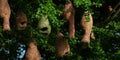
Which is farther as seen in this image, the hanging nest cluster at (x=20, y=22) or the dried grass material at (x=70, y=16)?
the dried grass material at (x=70, y=16)

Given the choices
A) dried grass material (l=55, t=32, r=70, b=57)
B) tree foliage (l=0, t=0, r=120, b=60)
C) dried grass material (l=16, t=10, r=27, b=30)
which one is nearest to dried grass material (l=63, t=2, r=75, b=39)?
dried grass material (l=55, t=32, r=70, b=57)

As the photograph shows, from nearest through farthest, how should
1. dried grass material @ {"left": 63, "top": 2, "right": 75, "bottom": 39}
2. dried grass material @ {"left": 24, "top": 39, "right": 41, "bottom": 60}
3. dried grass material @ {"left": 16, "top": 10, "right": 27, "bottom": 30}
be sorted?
1. dried grass material @ {"left": 24, "top": 39, "right": 41, "bottom": 60}
2. dried grass material @ {"left": 16, "top": 10, "right": 27, "bottom": 30}
3. dried grass material @ {"left": 63, "top": 2, "right": 75, "bottom": 39}

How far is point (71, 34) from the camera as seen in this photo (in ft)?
15.1

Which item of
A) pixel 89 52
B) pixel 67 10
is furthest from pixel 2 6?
pixel 89 52

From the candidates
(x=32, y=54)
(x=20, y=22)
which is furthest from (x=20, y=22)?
(x=32, y=54)

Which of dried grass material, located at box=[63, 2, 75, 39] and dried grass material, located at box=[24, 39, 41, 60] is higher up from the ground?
dried grass material, located at box=[63, 2, 75, 39]

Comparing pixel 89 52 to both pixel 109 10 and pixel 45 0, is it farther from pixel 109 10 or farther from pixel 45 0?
pixel 45 0

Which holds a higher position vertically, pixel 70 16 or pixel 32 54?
pixel 70 16

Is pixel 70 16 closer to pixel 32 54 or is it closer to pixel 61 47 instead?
pixel 61 47

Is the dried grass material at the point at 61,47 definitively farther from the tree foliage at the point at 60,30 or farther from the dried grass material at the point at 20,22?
the tree foliage at the point at 60,30

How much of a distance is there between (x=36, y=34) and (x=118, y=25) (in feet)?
6.42

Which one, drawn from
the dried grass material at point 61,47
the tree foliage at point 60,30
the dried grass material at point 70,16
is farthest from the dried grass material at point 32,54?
the tree foliage at point 60,30

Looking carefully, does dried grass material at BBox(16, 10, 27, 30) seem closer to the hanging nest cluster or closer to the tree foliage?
the hanging nest cluster

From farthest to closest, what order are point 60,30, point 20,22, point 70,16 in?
point 60,30 → point 70,16 → point 20,22
